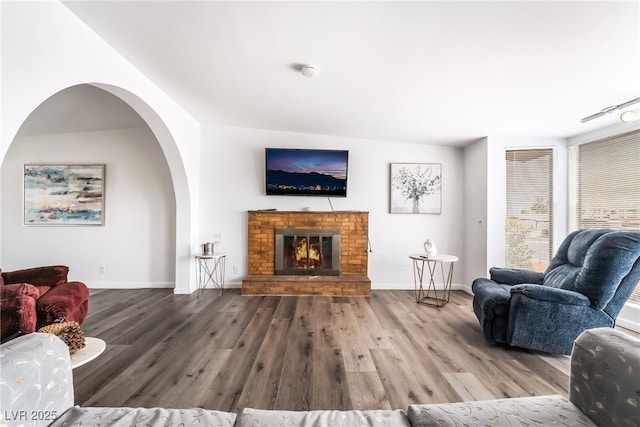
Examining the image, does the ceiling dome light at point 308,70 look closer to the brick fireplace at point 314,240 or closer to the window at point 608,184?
the brick fireplace at point 314,240

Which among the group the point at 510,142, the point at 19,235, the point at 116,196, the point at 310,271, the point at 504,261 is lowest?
the point at 310,271

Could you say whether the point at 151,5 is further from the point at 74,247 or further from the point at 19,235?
the point at 19,235

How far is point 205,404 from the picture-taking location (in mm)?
1600

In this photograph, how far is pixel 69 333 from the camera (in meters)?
1.40

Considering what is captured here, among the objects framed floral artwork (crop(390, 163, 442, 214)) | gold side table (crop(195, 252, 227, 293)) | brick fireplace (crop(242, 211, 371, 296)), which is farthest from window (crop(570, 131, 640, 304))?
gold side table (crop(195, 252, 227, 293))

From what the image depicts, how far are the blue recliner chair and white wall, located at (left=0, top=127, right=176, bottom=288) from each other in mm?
4437

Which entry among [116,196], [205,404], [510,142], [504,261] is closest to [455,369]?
[205,404]

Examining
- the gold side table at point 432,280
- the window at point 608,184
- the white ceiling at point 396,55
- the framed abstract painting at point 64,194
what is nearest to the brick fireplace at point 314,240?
the gold side table at point 432,280

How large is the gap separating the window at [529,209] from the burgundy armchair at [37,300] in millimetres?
5174

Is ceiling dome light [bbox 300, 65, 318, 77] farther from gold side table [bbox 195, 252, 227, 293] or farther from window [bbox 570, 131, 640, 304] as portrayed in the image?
window [bbox 570, 131, 640, 304]

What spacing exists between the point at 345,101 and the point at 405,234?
7.88ft

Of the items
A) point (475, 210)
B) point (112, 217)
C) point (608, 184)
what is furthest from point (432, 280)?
point (112, 217)

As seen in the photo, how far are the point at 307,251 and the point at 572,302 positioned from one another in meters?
3.07

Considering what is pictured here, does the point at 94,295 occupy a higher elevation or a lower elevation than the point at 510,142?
lower
